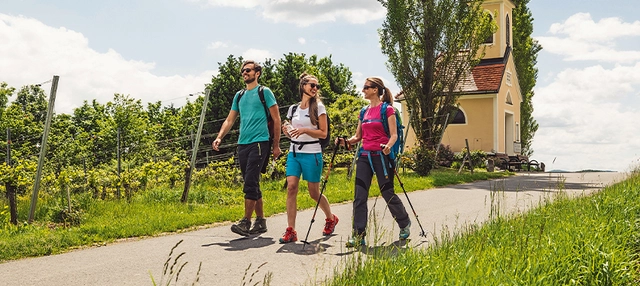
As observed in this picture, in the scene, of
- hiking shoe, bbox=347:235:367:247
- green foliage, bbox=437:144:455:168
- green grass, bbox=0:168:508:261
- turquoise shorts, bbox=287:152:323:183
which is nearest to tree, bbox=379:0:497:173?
green foliage, bbox=437:144:455:168

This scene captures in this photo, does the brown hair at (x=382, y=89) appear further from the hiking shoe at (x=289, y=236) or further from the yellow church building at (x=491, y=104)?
the yellow church building at (x=491, y=104)

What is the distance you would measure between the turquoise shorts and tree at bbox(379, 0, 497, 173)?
1797 centimetres

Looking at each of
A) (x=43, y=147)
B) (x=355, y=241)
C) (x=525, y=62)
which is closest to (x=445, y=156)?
(x=525, y=62)

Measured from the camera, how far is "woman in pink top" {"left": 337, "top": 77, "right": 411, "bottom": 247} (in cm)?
686

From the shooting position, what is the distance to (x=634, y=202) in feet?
28.6

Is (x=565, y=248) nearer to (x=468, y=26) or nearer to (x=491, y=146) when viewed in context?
(x=468, y=26)

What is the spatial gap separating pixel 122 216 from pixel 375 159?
4402 mm

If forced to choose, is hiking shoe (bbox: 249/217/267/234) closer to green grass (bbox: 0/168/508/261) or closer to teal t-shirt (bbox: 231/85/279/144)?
teal t-shirt (bbox: 231/85/279/144)

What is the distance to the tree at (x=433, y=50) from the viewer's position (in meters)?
24.8

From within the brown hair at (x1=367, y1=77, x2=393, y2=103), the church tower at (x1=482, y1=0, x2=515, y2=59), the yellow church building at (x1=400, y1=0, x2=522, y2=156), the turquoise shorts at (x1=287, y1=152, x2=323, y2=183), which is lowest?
the turquoise shorts at (x1=287, y1=152, x2=323, y2=183)

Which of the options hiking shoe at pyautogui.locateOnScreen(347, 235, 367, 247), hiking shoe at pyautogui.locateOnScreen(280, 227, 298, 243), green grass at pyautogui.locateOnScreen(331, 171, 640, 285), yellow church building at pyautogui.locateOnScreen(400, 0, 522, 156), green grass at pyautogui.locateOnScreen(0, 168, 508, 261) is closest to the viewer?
green grass at pyautogui.locateOnScreen(331, 171, 640, 285)

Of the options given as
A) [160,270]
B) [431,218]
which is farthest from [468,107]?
[160,270]

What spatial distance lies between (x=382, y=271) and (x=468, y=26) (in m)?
22.0

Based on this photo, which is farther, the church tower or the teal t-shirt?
the church tower
